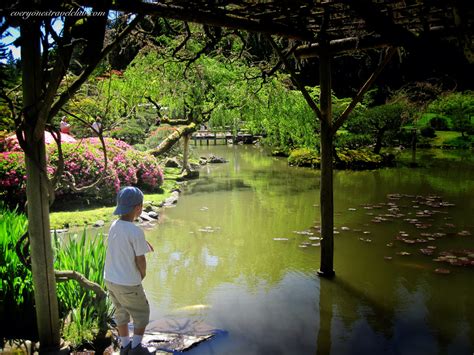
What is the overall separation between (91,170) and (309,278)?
575cm

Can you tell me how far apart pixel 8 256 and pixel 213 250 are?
3791 mm

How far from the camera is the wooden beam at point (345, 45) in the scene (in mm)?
5359

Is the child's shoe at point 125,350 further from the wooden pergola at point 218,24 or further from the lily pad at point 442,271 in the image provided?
the lily pad at point 442,271

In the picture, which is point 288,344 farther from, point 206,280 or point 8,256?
point 8,256

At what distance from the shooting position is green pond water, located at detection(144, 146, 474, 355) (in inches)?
166

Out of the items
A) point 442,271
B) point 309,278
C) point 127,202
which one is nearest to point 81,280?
point 127,202

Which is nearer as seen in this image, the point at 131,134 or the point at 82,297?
the point at 82,297

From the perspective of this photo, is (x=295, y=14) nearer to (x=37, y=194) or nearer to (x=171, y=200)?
(x=37, y=194)

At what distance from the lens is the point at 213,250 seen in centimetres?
721

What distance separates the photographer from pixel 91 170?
9.60 m

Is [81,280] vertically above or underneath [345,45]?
underneath

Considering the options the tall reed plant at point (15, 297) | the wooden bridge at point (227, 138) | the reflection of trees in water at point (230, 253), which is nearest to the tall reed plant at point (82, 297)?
the tall reed plant at point (15, 297)

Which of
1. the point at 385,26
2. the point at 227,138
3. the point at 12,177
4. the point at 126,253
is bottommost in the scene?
the point at 126,253

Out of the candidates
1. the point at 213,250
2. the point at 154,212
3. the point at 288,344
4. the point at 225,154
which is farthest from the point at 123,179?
the point at 225,154
